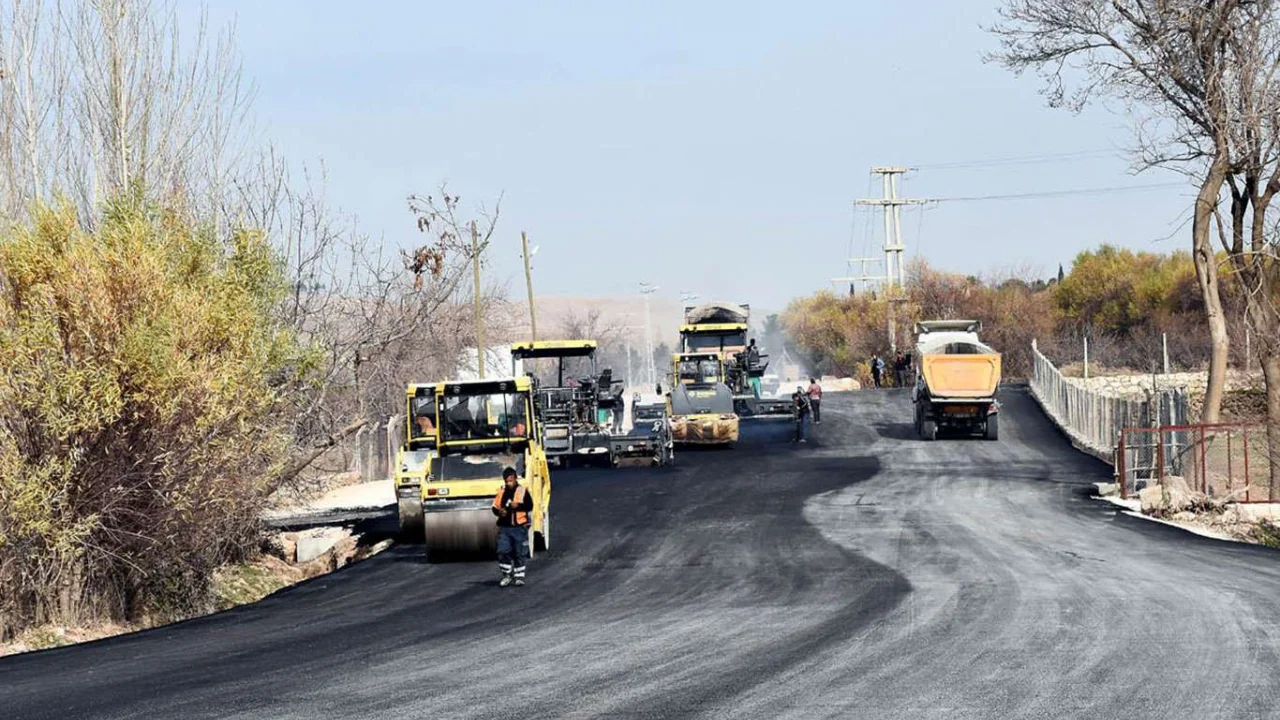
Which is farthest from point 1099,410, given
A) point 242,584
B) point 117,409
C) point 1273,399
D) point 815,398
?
point 117,409

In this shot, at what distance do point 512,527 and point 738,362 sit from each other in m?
30.4

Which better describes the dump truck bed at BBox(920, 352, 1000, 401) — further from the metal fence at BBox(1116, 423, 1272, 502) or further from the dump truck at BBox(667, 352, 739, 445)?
the metal fence at BBox(1116, 423, 1272, 502)

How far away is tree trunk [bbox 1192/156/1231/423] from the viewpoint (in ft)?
115

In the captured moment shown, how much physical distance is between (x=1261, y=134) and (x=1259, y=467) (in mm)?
9718

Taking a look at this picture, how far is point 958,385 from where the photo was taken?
44469 mm

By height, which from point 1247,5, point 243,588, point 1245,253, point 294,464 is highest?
point 1247,5

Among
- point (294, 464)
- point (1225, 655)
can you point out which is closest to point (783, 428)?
point (294, 464)

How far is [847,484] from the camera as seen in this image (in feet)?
114

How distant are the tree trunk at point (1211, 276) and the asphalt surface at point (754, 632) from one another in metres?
7.76

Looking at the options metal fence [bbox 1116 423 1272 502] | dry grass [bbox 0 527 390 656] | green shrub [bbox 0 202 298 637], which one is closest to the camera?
green shrub [bbox 0 202 298 637]

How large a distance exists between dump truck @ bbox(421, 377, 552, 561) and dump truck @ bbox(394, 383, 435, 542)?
6.98ft

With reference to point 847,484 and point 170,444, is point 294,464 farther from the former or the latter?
point 847,484

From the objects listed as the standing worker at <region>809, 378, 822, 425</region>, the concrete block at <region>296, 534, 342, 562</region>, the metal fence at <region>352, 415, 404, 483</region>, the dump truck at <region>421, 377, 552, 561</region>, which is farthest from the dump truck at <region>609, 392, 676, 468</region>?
the metal fence at <region>352, 415, 404, 483</region>

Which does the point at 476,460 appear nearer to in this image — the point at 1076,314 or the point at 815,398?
the point at 815,398
